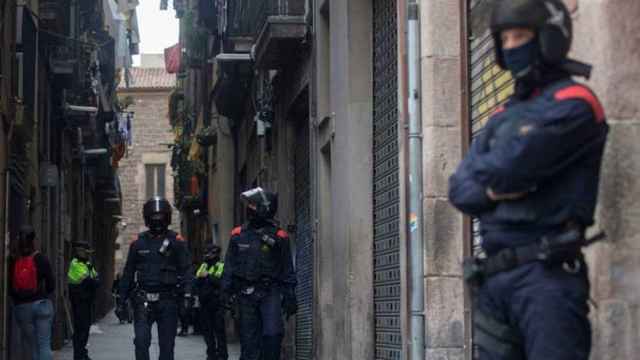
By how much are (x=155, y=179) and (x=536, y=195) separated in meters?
75.5

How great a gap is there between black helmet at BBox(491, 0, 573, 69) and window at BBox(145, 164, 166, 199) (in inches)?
2948

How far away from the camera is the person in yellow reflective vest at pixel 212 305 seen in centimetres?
2125

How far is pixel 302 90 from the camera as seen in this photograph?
66.5 feet

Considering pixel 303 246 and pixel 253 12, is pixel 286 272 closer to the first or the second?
pixel 303 246

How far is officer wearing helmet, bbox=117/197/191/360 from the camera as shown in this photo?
48.8ft

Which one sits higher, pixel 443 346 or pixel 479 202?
pixel 479 202

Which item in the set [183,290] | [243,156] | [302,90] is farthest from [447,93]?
[243,156]

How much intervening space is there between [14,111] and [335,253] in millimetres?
5628

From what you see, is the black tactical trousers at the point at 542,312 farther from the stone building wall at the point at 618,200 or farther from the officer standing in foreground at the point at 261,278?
the officer standing in foreground at the point at 261,278

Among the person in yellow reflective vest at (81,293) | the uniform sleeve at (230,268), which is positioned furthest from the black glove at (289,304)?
the person in yellow reflective vest at (81,293)

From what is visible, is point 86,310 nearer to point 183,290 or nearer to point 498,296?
point 183,290

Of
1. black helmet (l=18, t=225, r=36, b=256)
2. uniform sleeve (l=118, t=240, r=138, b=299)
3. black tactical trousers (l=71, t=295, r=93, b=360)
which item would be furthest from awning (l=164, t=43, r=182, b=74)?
uniform sleeve (l=118, t=240, r=138, b=299)

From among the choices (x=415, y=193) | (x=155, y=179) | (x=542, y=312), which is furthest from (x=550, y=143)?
(x=155, y=179)

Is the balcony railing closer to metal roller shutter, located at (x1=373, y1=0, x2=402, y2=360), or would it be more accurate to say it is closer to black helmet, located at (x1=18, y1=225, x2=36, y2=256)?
metal roller shutter, located at (x1=373, y1=0, x2=402, y2=360)
